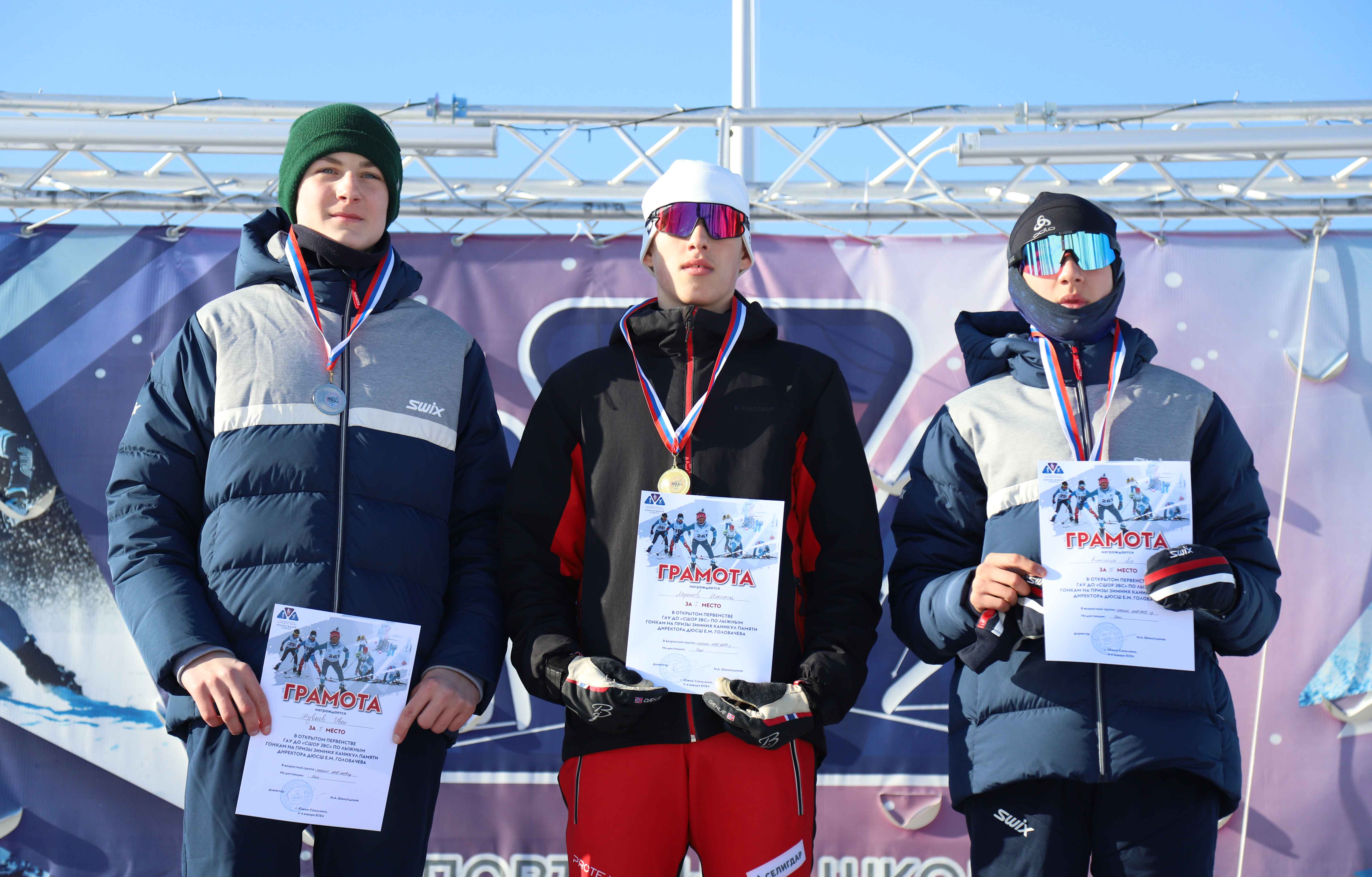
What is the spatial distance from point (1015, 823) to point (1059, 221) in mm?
1264

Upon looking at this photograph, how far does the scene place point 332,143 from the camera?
2.22 m

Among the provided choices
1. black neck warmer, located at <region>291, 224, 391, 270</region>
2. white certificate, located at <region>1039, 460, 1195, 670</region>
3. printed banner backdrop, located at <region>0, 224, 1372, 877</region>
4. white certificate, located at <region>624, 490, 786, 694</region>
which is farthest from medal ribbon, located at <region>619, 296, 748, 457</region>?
printed banner backdrop, located at <region>0, 224, 1372, 877</region>

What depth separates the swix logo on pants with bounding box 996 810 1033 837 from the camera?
6.56ft

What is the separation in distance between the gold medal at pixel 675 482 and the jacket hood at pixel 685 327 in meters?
0.29

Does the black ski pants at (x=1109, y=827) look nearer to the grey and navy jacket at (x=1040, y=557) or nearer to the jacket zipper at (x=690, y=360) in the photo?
the grey and navy jacket at (x=1040, y=557)

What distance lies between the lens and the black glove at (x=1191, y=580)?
191 centimetres

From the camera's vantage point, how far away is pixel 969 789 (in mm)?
2061

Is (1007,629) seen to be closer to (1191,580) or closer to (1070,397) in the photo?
(1191,580)

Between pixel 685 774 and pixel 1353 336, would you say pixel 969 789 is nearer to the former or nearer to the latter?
pixel 685 774

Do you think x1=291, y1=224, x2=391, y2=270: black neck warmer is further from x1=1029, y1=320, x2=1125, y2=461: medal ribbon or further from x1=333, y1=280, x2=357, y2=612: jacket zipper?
x1=1029, y1=320, x2=1125, y2=461: medal ribbon

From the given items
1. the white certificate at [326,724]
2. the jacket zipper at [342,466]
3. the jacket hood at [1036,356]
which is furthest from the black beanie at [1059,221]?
the white certificate at [326,724]

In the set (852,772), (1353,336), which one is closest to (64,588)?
(852,772)

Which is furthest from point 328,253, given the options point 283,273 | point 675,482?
point 675,482

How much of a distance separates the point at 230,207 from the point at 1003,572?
3.48m
